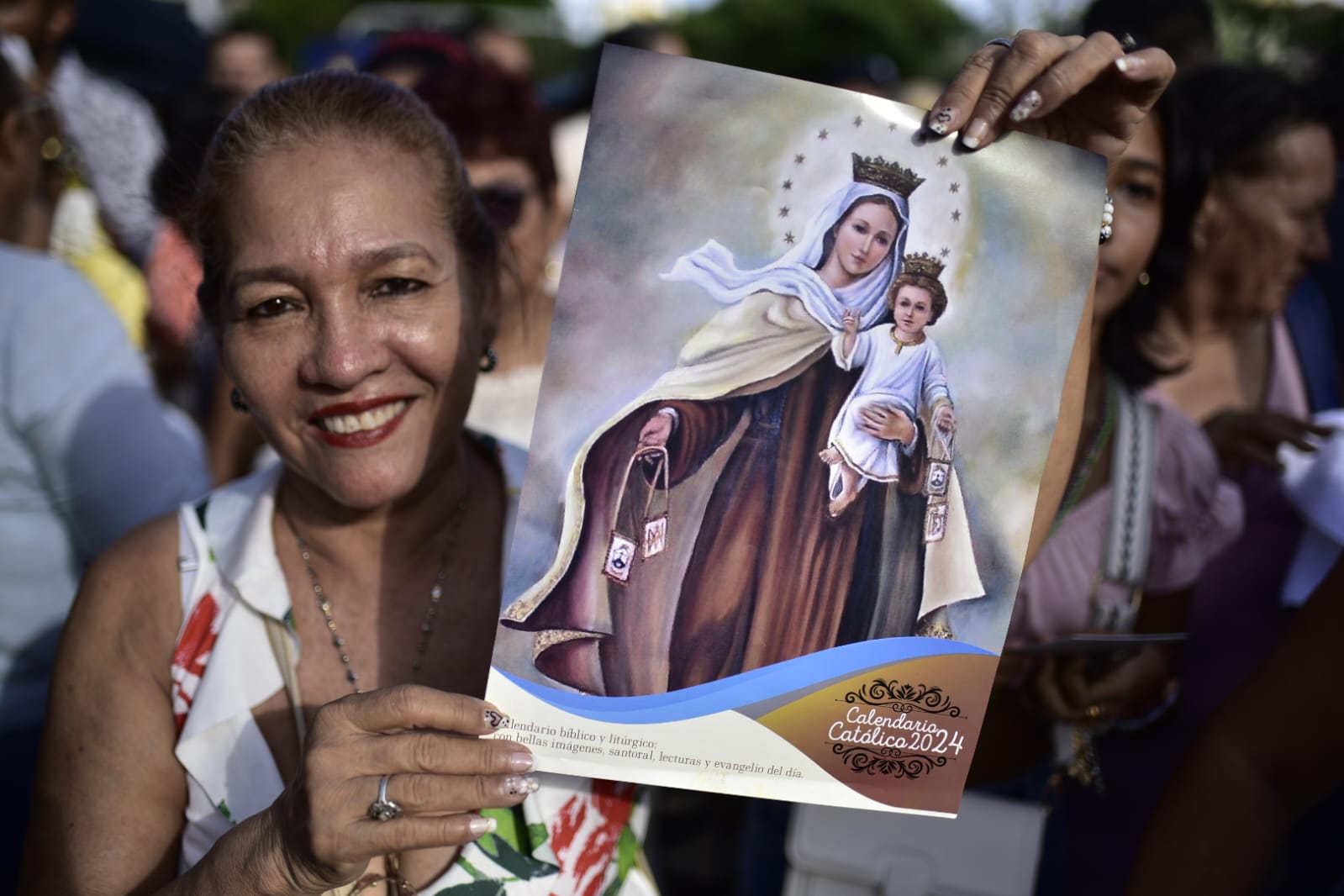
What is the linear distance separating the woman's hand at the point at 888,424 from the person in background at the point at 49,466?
1.82m

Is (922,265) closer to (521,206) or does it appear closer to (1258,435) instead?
(1258,435)

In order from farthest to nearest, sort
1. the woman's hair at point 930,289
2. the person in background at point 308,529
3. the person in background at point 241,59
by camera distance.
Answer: the person in background at point 241,59 < the person in background at point 308,529 < the woman's hair at point 930,289

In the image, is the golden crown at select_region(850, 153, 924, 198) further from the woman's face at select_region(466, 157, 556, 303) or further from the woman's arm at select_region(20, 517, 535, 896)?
the woman's face at select_region(466, 157, 556, 303)

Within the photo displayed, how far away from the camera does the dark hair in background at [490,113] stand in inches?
120

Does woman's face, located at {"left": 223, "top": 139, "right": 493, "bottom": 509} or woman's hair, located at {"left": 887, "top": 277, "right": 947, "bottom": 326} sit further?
woman's face, located at {"left": 223, "top": 139, "right": 493, "bottom": 509}

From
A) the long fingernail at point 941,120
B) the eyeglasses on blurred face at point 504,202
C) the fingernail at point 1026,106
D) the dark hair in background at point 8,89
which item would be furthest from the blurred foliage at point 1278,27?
the dark hair in background at point 8,89

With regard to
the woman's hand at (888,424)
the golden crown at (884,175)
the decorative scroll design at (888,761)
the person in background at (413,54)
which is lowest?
the decorative scroll design at (888,761)

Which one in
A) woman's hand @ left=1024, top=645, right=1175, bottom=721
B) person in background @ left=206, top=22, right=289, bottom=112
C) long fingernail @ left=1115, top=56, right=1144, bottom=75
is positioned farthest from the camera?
person in background @ left=206, top=22, right=289, bottom=112

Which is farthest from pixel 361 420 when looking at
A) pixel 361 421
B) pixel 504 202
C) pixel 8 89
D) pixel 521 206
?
pixel 8 89

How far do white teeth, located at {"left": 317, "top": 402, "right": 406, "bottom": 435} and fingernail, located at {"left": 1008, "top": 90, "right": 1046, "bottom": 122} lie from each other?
947 millimetres

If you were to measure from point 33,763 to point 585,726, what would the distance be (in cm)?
158

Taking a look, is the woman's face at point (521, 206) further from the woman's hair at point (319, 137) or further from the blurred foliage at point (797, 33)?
the blurred foliage at point (797, 33)

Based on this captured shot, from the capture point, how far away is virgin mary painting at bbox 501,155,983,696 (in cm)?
134

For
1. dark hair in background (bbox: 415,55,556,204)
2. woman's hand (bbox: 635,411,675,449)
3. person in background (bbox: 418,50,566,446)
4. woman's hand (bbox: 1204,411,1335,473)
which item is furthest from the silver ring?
dark hair in background (bbox: 415,55,556,204)
